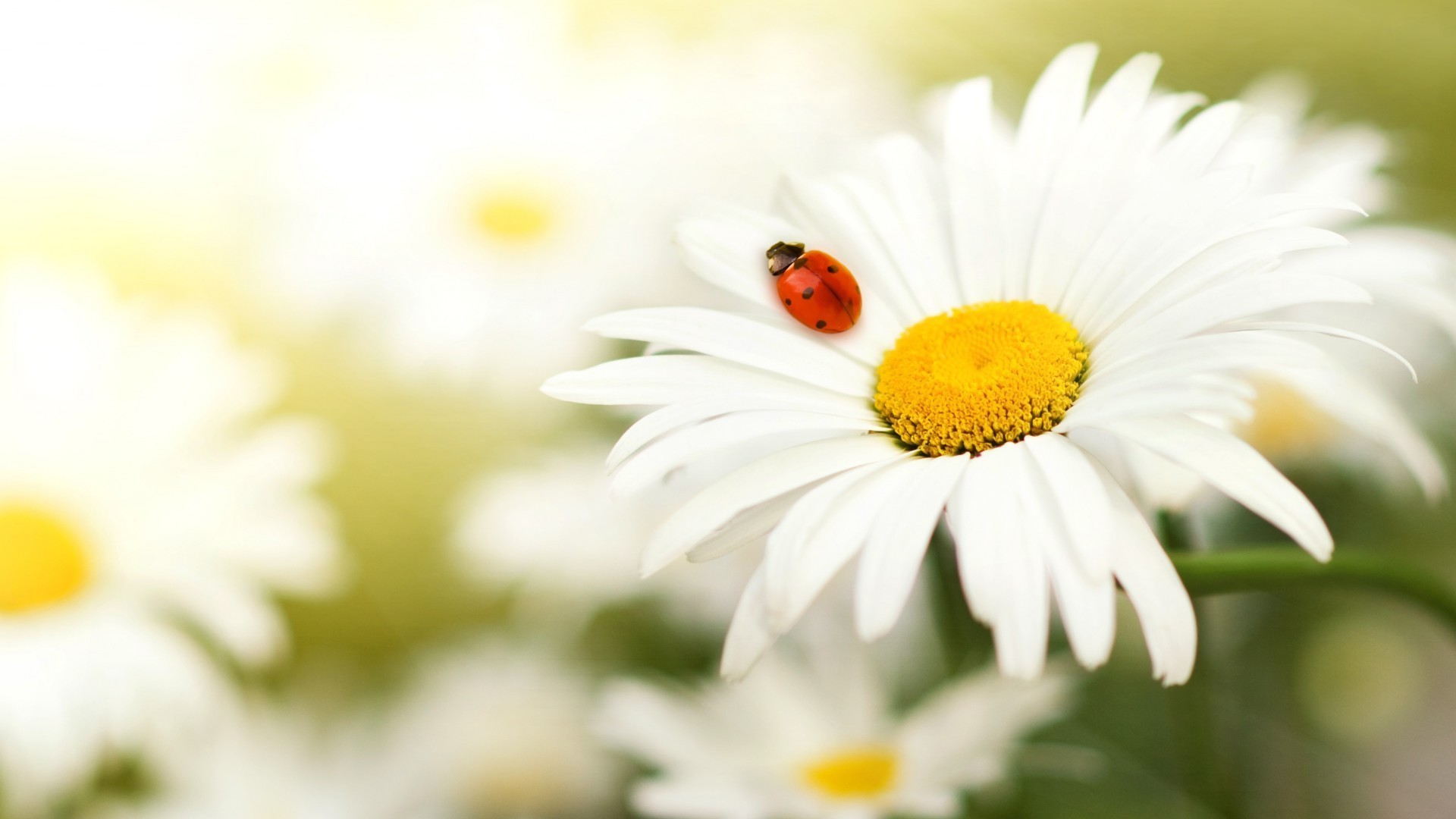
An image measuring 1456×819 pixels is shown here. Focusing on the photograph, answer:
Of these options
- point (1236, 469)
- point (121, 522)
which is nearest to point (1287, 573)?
point (1236, 469)

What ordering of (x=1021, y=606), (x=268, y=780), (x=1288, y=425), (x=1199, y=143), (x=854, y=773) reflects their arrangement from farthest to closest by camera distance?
(x=268, y=780), (x=1288, y=425), (x=854, y=773), (x=1199, y=143), (x=1021, y=606)

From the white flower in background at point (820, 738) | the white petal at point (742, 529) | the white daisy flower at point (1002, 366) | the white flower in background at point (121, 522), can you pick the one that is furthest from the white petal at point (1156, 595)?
the white flower in background at point (121, 522)

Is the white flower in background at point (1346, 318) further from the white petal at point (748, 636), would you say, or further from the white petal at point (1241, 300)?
the white petal at point (748, 636)

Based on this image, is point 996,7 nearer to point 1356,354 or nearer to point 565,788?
point 1356,354

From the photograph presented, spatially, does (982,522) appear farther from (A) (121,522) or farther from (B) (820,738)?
(A) (121,522)

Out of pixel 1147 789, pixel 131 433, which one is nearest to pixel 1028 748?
pixel 1147 789

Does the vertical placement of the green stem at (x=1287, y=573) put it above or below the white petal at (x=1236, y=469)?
below
